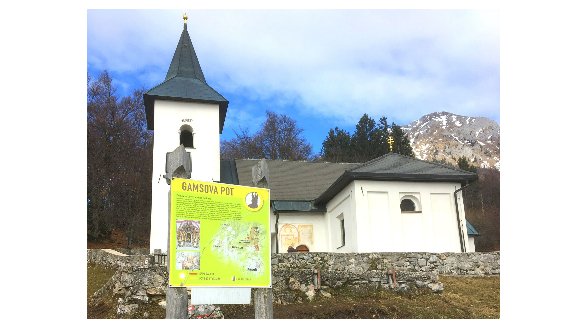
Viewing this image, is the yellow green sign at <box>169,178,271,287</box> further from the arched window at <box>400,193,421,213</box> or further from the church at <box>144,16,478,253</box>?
the arched window at <box>400,193,421,213</box>

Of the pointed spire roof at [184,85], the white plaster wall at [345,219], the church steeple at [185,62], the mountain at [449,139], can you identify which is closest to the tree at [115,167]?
the pointed spire roof at [184,85]

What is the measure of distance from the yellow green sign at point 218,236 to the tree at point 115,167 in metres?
22.0

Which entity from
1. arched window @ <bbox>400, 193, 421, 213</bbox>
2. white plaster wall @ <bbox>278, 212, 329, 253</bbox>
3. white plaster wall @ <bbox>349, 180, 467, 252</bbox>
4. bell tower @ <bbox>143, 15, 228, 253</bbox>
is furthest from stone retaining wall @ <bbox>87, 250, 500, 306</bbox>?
white plaster wall @ <bbox>278, 212, 329, 253</bbox>

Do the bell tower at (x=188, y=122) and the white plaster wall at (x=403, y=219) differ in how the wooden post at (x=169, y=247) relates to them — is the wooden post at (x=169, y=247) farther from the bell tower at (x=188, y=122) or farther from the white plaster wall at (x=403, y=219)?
the bell tower at (x=188, y=122)

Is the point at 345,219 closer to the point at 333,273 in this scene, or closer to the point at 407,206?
the point at 407,206

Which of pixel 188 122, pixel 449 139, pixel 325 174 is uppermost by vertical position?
pixel 449 139

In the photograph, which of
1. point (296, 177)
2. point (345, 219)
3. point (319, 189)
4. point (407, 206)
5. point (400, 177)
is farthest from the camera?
point (296, 177)

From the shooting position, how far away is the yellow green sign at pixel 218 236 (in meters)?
7.33

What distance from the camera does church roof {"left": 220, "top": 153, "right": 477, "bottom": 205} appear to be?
18.6 meters

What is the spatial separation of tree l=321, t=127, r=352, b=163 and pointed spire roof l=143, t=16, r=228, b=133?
17.9 m

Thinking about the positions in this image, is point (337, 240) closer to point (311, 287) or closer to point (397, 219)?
point (397, 219)

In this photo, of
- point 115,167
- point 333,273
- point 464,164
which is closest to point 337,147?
point 464,164

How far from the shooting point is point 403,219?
1848cm

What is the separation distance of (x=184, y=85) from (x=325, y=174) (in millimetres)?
7219
